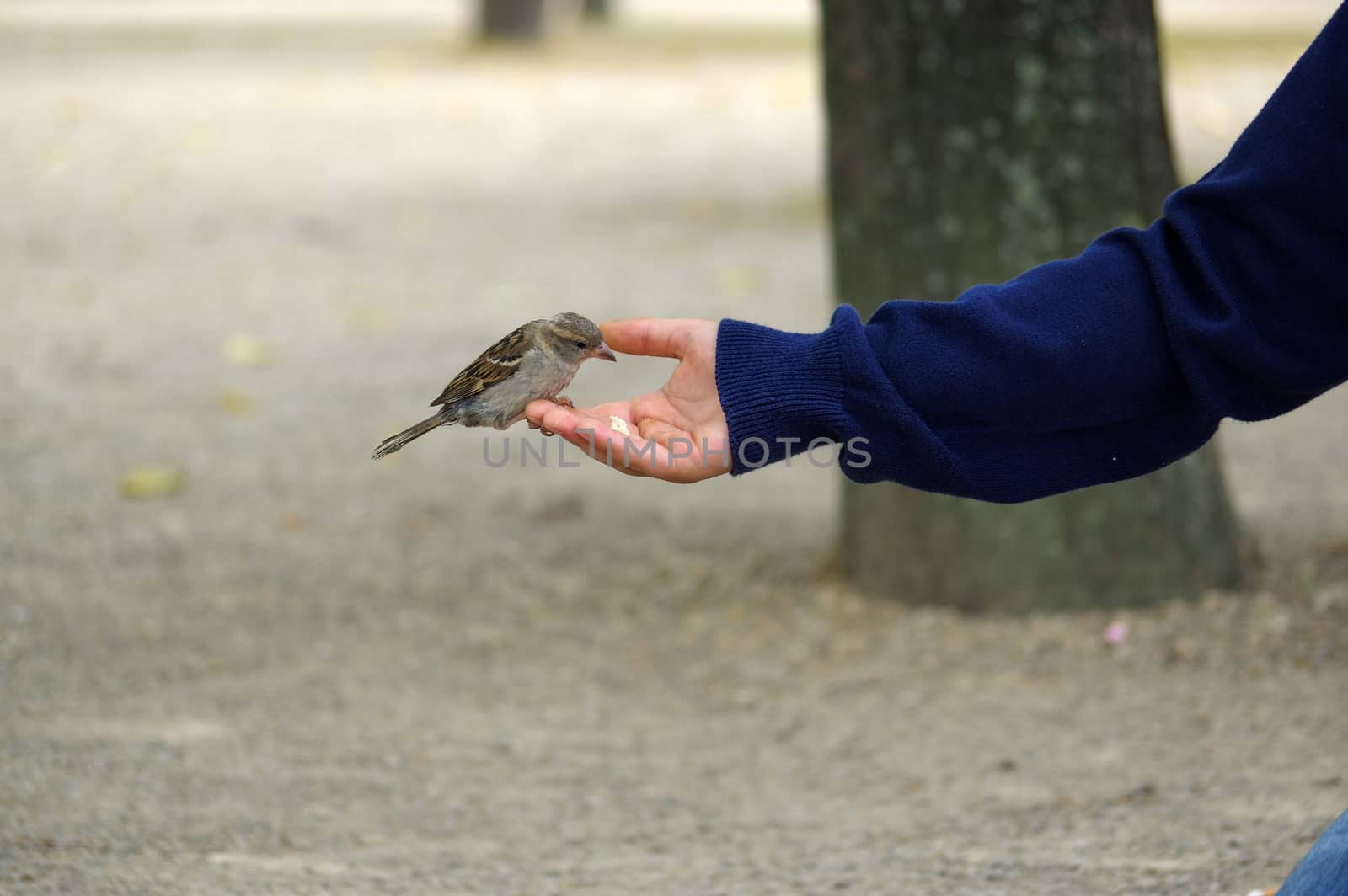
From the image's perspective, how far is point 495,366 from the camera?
3.28 meters

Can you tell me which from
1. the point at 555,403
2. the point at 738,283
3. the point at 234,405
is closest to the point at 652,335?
the point at 555,403

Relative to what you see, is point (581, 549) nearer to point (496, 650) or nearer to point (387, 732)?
point (496, 650)

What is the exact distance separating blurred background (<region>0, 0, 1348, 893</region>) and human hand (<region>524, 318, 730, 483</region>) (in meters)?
1.17

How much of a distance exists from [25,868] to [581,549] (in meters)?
2.86

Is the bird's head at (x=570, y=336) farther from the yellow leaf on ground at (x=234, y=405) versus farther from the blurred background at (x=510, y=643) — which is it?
the yellow leaf on ground at (x=234, y=405)

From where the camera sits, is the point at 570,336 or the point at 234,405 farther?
the point at 234,405

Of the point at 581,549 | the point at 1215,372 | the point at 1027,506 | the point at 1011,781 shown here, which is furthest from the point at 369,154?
the point at 1215,372

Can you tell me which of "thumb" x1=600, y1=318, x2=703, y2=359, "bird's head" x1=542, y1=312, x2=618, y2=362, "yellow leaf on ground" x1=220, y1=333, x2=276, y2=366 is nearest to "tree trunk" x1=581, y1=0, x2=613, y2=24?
"yellow leaf on ground" x1=220, y1=333, x2=276, y2=366

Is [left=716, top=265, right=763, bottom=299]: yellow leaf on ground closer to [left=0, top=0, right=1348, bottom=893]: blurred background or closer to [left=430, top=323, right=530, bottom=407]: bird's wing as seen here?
[left=0, top=0, right=1348, bottom=893]: blurred background

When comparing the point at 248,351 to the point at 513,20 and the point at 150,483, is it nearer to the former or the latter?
the point at 150,483

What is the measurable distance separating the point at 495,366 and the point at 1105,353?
4.03 feet

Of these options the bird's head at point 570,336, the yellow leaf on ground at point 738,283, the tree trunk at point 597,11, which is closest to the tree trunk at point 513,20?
the tree trunk at point 597,11

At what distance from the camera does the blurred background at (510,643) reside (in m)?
3.85

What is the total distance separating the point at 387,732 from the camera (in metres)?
4.59
